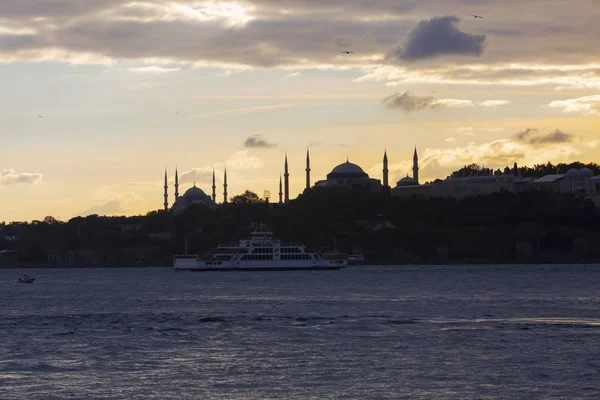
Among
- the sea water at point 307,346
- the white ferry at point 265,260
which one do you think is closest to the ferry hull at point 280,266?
the white ferry at point 265,260

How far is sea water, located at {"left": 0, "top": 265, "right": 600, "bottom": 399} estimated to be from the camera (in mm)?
41875

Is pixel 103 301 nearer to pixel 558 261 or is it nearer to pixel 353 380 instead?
pixel 353 380

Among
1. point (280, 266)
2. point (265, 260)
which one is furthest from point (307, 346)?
point (265, 260)

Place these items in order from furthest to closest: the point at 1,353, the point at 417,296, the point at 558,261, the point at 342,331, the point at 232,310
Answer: the point at 558,261 → the point at 417,296 → the point at 232,310 → the point at 342,331 → the point at 1,353

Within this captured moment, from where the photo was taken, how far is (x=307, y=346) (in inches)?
2073

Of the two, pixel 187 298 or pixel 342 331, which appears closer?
pixel 342 331

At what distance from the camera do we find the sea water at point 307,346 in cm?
4188

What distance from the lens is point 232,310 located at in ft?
243

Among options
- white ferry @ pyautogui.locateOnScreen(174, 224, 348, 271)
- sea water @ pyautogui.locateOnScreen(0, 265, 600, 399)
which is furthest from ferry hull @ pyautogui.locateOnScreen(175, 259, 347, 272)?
sea water @ pyautogui.locateOnScreen(0, 265, 600, 399)

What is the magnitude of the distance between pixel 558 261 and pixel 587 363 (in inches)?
5256

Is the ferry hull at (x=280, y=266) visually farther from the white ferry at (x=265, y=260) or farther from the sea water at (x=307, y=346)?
the sea water at (x=307, y=346)

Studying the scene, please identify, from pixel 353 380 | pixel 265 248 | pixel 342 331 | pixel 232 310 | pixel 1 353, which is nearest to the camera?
pixel 353 380

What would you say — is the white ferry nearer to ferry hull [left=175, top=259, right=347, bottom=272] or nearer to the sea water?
ferry hull [left=175, top=259, right=347, bottom=272]

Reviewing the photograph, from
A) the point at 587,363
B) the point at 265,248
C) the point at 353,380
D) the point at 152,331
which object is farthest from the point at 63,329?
the point at 265,248
